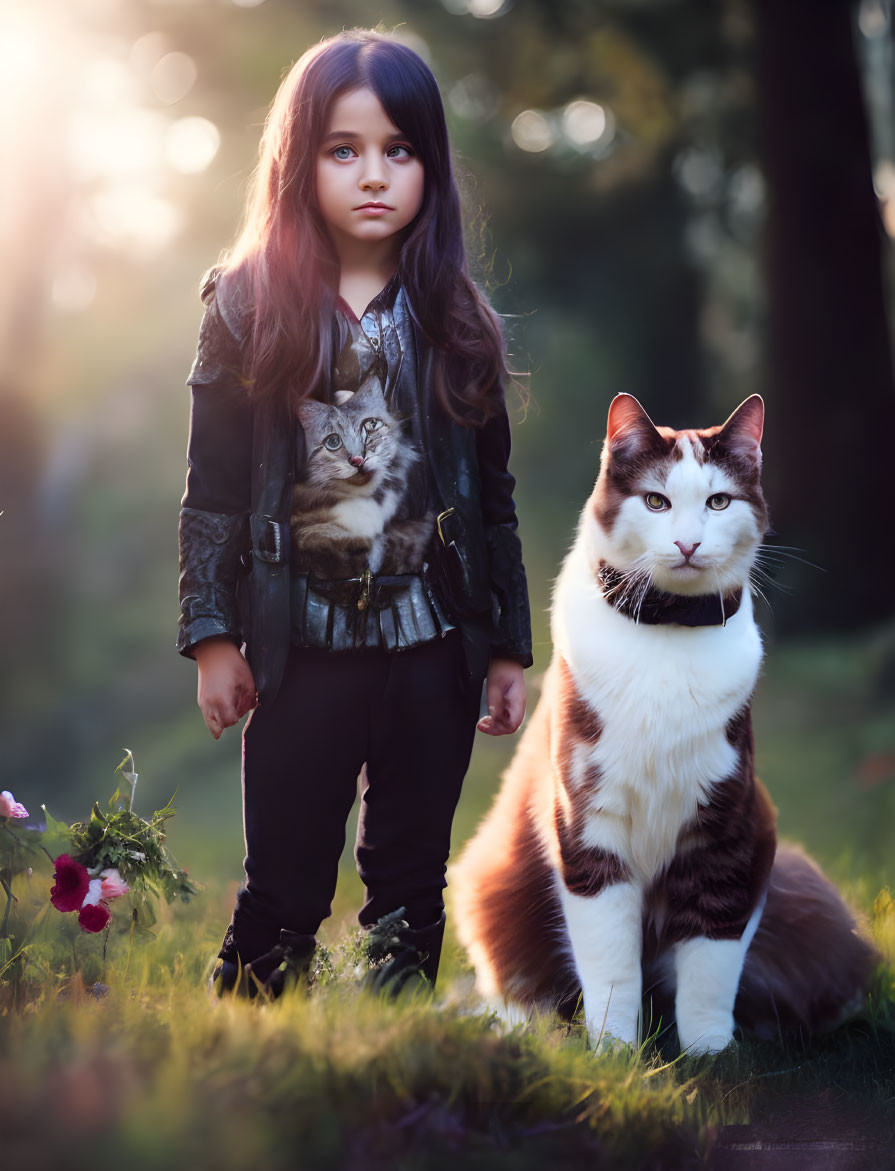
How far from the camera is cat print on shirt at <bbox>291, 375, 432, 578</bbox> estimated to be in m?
2.32

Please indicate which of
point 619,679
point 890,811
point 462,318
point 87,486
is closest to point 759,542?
point 619,679

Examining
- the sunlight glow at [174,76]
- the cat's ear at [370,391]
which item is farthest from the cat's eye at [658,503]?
the sunlight glow at [174,76]

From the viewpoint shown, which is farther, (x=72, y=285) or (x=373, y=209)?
(x=72, y=285)

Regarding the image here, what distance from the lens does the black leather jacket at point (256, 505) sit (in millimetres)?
2277

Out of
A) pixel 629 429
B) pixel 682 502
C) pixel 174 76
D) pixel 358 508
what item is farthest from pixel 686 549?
pixel 174 76

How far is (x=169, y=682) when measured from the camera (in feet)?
28.5

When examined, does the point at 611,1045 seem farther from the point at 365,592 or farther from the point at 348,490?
the point at 348,490

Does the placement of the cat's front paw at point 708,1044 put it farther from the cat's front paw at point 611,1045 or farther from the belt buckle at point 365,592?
the belt buckle at point 365,592

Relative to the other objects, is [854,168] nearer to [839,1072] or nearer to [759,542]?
[759,542]

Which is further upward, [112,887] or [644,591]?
[644,591]

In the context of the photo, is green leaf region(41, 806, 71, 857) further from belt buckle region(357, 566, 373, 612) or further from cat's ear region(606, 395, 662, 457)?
cat's ear region(606, 395, 662, 457)

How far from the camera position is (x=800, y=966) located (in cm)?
256

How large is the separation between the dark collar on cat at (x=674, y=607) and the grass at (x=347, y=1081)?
825 mm

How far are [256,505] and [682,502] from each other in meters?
0.85
